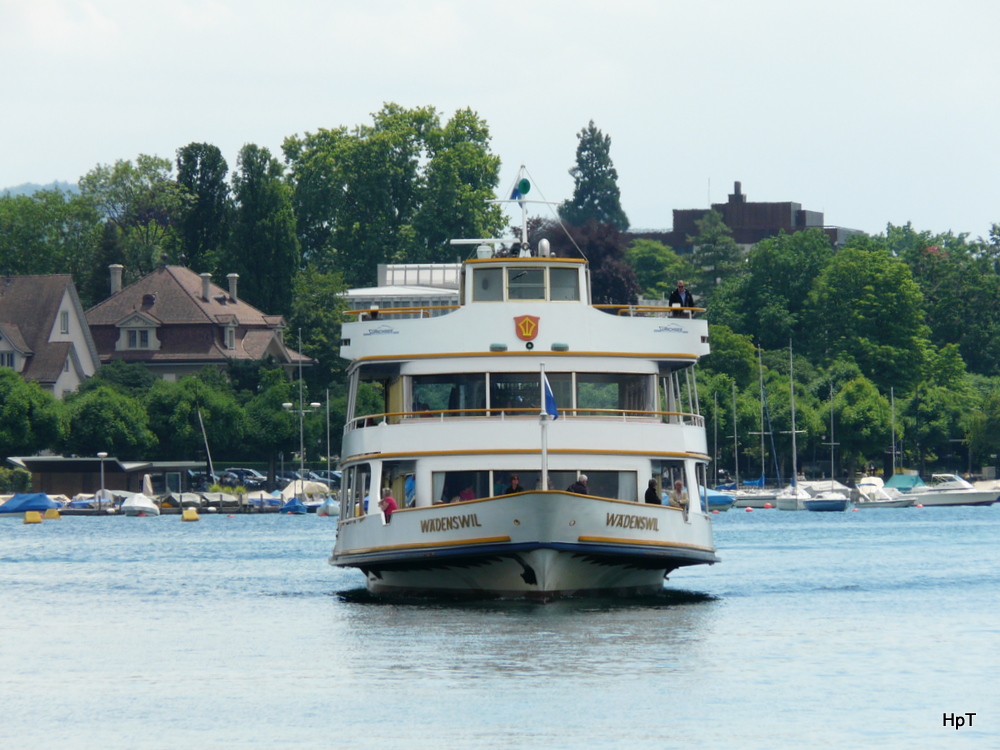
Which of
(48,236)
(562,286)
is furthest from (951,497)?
(562,286)

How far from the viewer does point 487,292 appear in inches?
1622

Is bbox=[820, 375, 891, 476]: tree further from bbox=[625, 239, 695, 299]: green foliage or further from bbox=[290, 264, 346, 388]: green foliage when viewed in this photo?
bbox=[625, 239, 695, 299]: green foliage

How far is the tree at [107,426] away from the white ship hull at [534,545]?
270ft

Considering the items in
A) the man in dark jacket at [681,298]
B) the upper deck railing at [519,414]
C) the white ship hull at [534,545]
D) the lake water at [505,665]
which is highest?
the man in dark jacket at [681,298]

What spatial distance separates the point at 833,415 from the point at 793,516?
26.0 m

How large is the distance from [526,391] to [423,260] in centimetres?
12053

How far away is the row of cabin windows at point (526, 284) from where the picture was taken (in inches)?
1613

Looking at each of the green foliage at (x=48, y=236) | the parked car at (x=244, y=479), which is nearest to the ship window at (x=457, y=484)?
→ the parked car at (x=244, y=479)

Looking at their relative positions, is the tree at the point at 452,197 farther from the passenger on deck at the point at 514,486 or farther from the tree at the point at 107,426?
the passenger on deck at the point at 514,486

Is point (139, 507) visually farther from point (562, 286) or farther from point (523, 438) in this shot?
point (523, 438)

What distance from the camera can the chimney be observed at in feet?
498

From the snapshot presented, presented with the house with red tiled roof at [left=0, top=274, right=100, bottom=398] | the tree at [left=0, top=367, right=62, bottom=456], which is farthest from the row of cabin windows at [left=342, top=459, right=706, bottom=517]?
the house with red tiled roof at [left=0, top=274, right=100, bottom=398]

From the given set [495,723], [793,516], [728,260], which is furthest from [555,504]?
[728,260]

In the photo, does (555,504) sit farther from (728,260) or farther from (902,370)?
(728,260)
